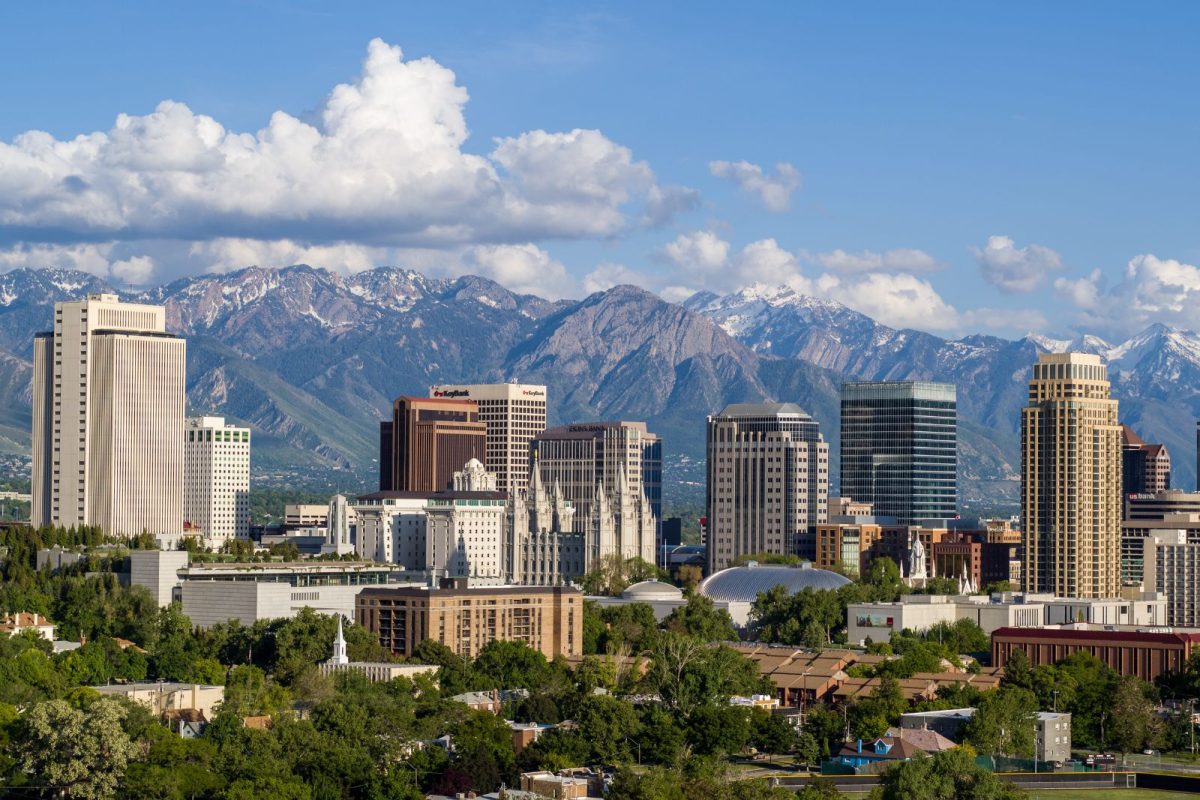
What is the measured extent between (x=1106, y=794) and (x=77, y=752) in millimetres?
74573

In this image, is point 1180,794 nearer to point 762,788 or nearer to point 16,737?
point 762,788

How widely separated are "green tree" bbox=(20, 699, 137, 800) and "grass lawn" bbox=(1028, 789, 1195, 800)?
65.0m

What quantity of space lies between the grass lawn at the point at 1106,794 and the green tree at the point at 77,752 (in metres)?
65.0

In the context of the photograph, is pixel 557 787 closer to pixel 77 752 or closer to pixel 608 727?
pixel 608 727

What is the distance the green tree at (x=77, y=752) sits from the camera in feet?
548

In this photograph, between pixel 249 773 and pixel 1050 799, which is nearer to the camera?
pixel 249 773

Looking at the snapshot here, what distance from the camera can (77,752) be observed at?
16788 centimetres

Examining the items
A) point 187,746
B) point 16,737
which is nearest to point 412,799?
point 187,746

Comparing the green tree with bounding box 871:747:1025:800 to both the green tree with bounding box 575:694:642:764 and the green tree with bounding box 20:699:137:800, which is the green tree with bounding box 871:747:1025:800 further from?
the green tree with bounding box 20:699:137:800

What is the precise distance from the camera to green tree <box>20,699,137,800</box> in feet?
548

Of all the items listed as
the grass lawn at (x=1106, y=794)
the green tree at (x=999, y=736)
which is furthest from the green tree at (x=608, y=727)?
the grass lawn at (x=1106, y=794)

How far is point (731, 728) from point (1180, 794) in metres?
35.5

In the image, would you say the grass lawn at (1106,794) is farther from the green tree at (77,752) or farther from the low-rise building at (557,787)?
the green tree at (77,752)

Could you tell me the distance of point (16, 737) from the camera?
577 ft
